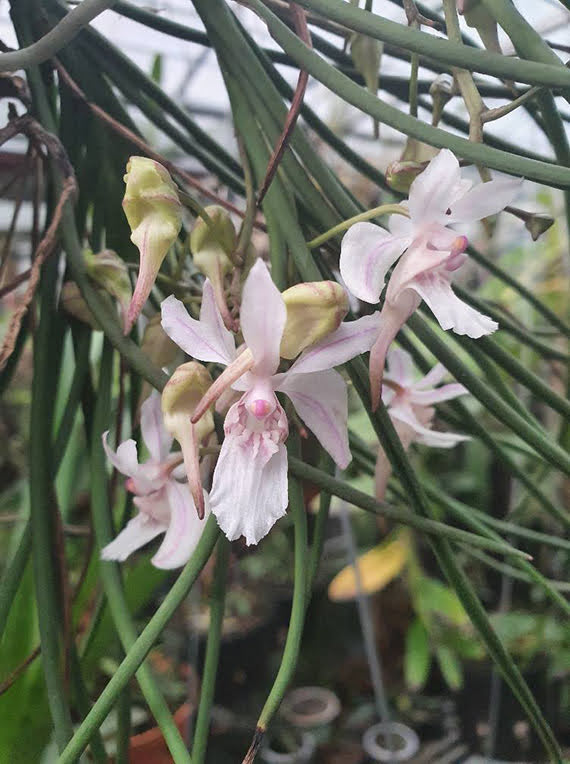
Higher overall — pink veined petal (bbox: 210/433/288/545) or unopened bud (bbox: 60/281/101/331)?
unopened bud (bbox: 60/281/101/331)

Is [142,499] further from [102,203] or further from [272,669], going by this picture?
[272,669]

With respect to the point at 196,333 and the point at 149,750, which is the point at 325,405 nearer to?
the point at 196,333

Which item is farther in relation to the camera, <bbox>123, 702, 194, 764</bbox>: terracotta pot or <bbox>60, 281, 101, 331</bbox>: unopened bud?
<bbox>123, 702, 194, 764</bbox>: terracotta pot

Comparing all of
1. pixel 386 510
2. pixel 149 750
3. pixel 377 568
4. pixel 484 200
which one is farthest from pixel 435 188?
pixel 377 568

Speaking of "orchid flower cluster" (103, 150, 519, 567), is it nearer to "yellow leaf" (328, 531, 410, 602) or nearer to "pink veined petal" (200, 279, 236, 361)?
"pink veined petal" (200, 279, 236, 361)

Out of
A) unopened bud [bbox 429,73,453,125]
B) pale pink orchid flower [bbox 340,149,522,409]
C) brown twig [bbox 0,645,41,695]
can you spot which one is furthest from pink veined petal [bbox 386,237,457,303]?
brown twig [bbox 0,645,41,695]

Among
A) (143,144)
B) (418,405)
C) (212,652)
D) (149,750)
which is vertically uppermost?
(143,144)

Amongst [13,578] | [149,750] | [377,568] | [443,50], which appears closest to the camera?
[443,50]
